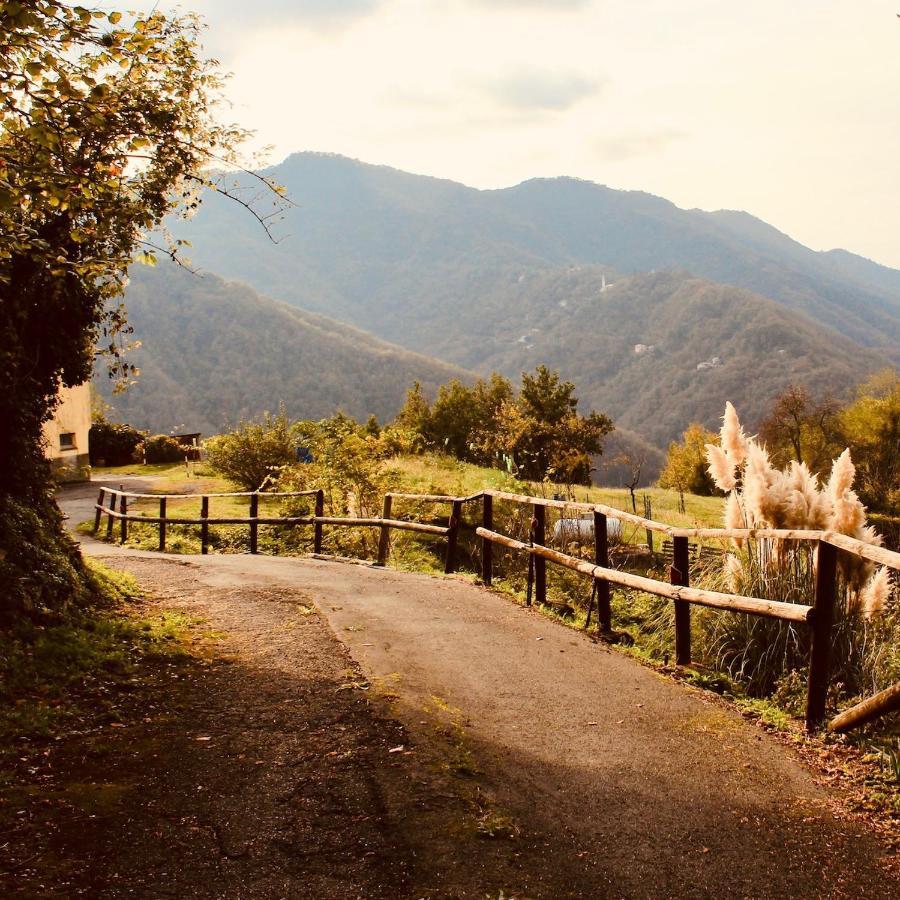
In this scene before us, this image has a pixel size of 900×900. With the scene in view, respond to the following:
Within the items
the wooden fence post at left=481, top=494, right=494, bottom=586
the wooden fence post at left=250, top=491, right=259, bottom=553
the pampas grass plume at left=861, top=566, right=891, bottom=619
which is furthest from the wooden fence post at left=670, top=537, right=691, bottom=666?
the wooden fence post at left=250, top=491, right=259, bottom=553

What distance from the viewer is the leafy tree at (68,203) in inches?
224

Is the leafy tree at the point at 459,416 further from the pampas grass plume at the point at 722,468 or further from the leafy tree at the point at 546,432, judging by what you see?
the pampas grass plume at the point at 722,468

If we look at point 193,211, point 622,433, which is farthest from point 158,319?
point 193,211

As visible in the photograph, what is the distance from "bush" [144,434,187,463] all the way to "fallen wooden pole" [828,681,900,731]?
40402mm

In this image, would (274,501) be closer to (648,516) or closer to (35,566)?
Result: (648,516)

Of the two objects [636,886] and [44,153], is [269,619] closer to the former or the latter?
[44,153]

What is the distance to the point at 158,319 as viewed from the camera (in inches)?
7264

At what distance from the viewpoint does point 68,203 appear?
22.0 feet

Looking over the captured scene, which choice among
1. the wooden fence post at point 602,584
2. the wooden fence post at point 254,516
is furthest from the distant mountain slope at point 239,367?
the wooden fence post at point 602,584

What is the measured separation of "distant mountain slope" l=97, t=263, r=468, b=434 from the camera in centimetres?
15662

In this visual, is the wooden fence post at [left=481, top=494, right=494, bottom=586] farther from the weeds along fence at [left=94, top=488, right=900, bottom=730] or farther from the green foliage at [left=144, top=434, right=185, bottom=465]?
the green foliage at [left=144, top=434, right=185, bottom=465]

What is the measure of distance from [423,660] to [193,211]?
5.77 meters

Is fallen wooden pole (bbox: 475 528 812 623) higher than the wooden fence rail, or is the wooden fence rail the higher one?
fallen wooden pole (bbox: 475 528 812 623)

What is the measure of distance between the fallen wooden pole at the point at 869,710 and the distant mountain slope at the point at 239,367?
146372mm
